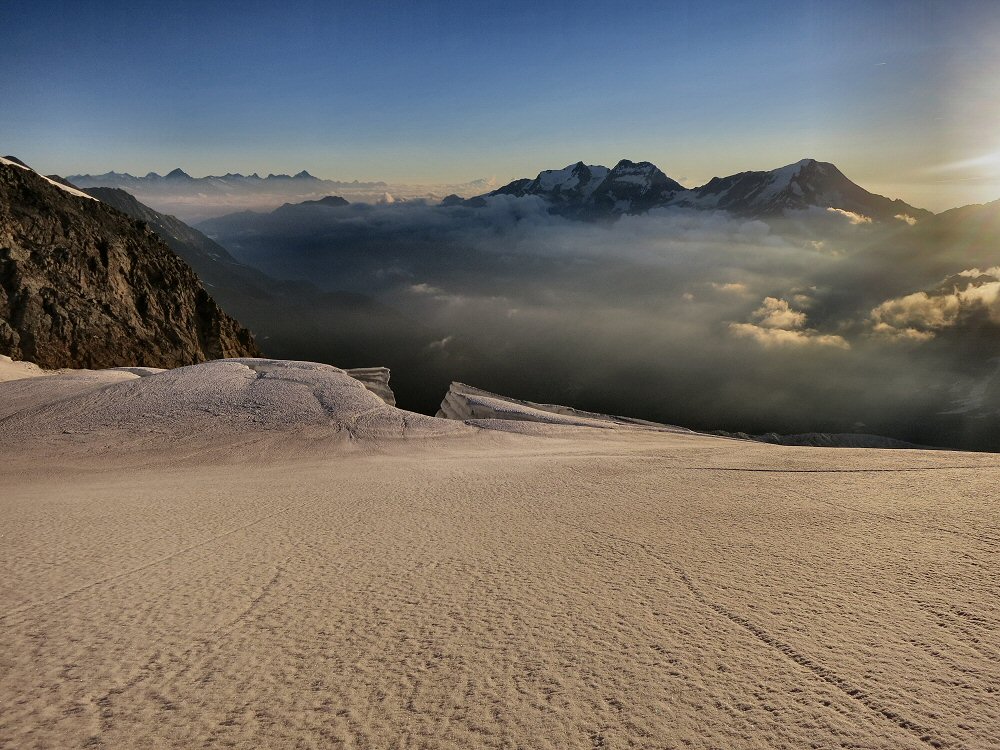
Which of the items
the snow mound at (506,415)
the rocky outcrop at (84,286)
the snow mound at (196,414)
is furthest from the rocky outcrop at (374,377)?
the rocky outcrop at (84,286)

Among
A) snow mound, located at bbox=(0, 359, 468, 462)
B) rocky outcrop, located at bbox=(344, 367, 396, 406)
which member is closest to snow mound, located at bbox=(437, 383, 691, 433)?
snow mound, located at bbox=(0, 359, 468, 462)

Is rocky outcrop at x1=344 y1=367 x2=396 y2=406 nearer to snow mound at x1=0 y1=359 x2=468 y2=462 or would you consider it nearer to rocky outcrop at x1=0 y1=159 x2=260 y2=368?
snow mound at x1=0 y1=359 x2=468 y2=462

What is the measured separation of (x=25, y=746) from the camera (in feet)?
10.5

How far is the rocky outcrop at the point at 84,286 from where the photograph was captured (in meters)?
38.9

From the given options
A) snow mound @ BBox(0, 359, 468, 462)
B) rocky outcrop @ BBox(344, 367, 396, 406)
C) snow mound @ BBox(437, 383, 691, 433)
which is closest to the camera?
snow mound @ BBox(0, 359, 468, 462)

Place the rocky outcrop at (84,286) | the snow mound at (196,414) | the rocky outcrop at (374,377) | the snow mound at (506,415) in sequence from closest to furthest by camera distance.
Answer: the snow mound at (196,414) → the snow mound at (506,415) → the rocky outcrop at (374,377) → the rocky outcrop at (84,286)

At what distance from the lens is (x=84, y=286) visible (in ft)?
148

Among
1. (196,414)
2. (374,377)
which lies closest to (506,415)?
(196,414)

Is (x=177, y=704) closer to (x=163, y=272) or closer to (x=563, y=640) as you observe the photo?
(x=563, y=640)

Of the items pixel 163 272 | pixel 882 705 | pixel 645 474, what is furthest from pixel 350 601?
pixel 163 272

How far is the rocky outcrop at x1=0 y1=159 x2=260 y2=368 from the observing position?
38906 millimetres

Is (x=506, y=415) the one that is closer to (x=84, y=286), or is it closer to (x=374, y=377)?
(x=374, y=377)

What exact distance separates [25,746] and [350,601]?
2.27 m

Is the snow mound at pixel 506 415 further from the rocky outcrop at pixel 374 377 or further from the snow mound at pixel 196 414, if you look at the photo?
the rocky outcrop at pixel 374 377
